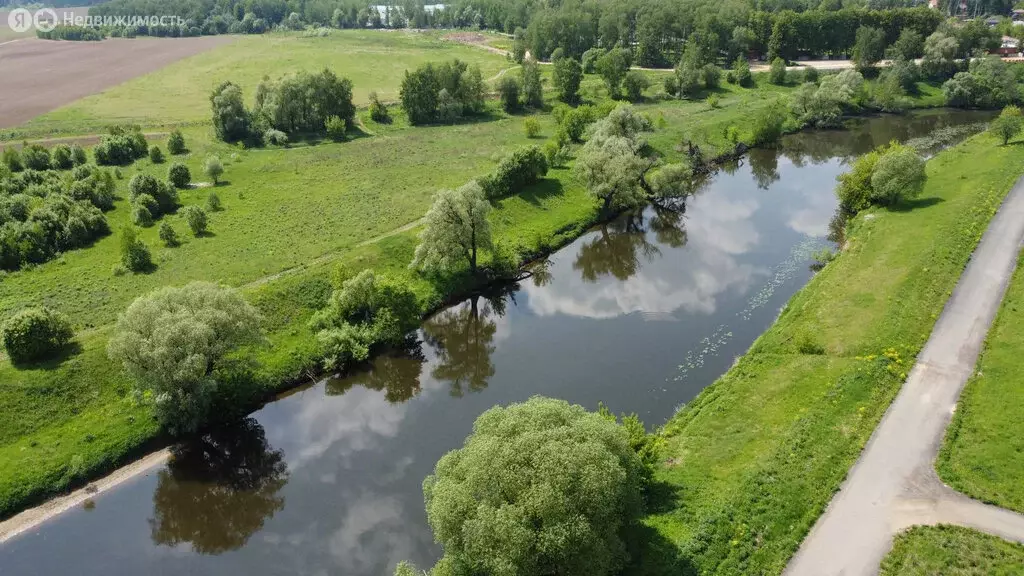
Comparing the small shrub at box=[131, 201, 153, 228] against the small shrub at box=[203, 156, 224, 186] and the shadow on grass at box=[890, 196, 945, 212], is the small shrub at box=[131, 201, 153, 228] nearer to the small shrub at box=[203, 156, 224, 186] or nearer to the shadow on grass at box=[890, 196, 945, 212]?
the small shrub at box=[203, 156, 224, 186]

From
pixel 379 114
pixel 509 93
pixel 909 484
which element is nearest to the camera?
pixel 909 484

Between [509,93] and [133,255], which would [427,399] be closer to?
[133,255]

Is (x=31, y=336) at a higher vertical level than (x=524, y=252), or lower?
lower

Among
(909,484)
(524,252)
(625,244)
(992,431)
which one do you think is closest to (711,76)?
(625,244)

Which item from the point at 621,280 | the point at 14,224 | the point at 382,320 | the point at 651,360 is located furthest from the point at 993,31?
the point at 14,224

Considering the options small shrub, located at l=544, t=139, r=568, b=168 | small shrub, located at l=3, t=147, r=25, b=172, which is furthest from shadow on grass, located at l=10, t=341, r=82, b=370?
small shrub, located at l=544, t=139, r=568, b=168

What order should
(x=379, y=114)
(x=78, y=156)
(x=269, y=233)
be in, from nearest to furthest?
(x=269, y=233), (x=78, y=156), (x=379, y=114)

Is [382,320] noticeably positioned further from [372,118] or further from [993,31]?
[993,31]
